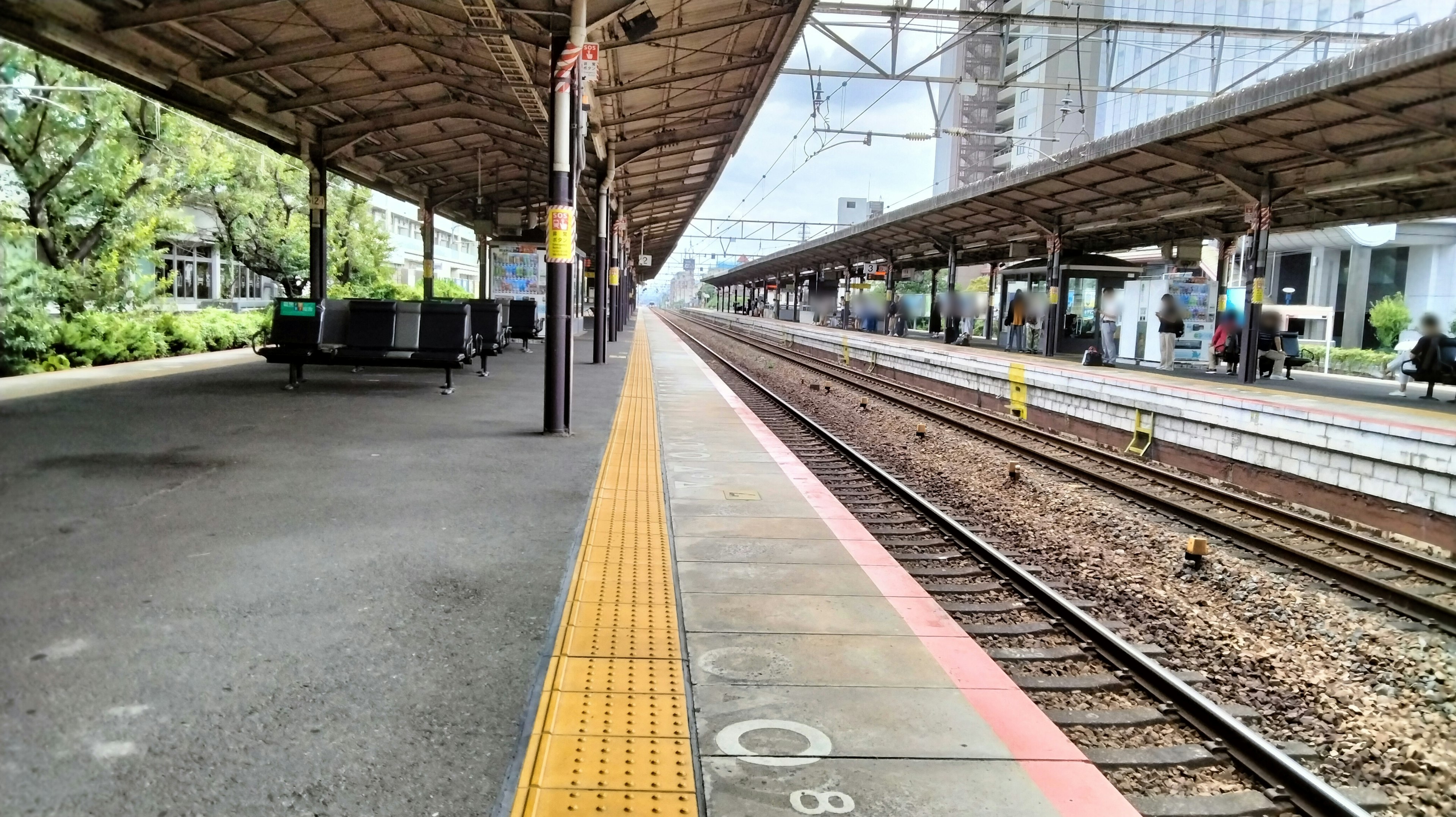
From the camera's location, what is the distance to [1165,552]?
7.47 metres

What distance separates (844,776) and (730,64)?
14.6 meters

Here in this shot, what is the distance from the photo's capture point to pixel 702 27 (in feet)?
43.1

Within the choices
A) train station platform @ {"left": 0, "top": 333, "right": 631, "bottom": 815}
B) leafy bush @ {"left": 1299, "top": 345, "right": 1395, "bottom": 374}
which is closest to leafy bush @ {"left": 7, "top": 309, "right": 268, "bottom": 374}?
train station platform @ {"left": 0, "top": 333, "right": 631, "bottom": 815}

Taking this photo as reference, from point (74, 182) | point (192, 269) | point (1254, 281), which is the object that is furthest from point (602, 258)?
point (192, 269)

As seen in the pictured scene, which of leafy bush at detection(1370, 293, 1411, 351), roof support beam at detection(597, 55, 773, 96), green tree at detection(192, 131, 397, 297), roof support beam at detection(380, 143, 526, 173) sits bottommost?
leafy bush at detection(1370, 293, 1411, 351)

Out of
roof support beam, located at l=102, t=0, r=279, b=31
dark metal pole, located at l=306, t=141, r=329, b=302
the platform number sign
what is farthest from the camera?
dark metal pole, located at l=306, t=141, r=329, b=302

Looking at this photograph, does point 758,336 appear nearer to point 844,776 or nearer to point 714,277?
point 844,776

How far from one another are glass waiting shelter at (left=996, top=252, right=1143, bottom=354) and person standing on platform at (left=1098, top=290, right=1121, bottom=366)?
0.62 meters

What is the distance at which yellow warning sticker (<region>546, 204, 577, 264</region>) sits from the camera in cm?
966

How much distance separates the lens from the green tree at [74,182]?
16047mm

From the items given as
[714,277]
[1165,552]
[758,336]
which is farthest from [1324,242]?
[714,277]

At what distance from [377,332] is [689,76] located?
647 centimetres

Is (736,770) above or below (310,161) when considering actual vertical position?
below

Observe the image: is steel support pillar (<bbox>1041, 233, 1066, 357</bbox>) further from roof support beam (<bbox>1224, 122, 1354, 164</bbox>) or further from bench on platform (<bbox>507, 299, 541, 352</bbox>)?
bench on platform (<bbox>507, 299, 541, 352</bbox>)
